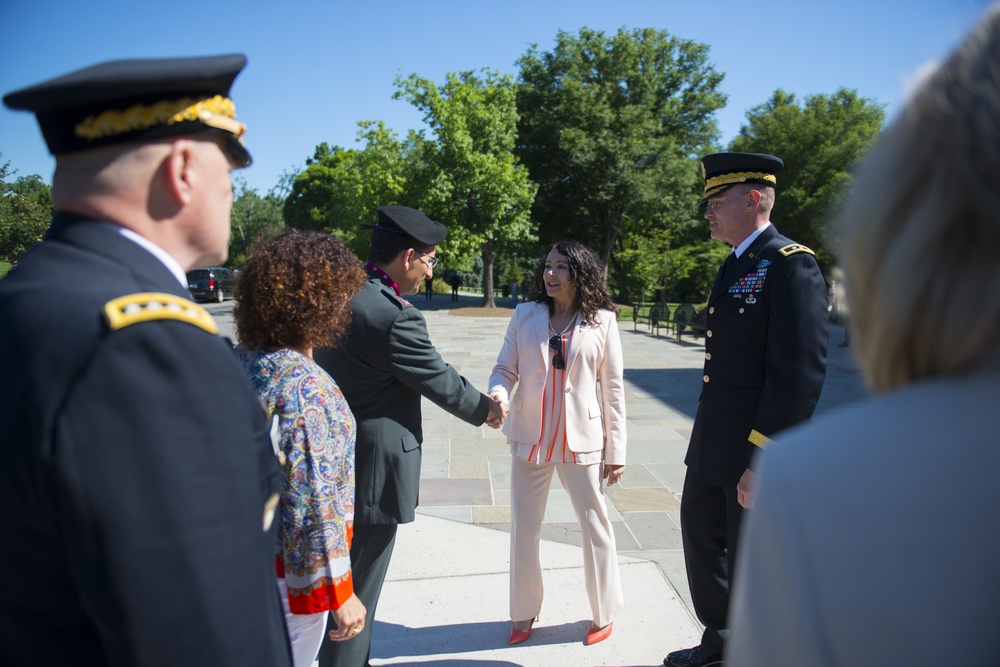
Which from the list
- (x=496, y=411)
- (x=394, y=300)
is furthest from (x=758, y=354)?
(x=394, y=300)

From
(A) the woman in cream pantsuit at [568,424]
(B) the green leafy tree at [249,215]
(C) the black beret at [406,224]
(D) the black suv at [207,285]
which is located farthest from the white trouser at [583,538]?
(B) the green leafy tree at [249,215]

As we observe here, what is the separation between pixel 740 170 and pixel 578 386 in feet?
4.19

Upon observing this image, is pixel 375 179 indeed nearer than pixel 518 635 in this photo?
No

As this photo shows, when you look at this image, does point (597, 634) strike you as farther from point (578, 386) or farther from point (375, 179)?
point (375, 179)

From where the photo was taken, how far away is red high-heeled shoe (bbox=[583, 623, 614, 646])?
3.25 m

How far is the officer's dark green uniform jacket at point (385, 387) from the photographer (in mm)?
2627

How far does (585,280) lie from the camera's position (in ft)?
11.2

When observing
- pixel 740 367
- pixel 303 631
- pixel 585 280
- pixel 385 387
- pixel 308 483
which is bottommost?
pixel 303 631

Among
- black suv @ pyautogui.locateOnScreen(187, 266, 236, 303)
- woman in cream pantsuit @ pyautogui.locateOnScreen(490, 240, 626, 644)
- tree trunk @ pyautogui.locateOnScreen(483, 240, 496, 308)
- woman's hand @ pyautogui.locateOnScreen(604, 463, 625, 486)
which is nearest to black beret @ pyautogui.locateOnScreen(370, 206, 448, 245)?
woman in cream pantsuit @ pyautogui.locateOnScreen(490, 240, 626, 644)

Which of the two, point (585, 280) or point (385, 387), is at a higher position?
point (585, 280)

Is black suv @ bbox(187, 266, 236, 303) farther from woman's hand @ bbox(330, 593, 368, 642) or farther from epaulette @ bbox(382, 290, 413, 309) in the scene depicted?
woman's hand @ bbox(330, 593, 368, 642)

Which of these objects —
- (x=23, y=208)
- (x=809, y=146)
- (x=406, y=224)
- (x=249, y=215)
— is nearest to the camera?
(x=406, y=224)

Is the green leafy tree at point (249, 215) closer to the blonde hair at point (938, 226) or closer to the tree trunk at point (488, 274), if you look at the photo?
the tree trunk at point (488, 274)

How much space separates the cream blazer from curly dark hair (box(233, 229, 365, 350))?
132 centimetres
